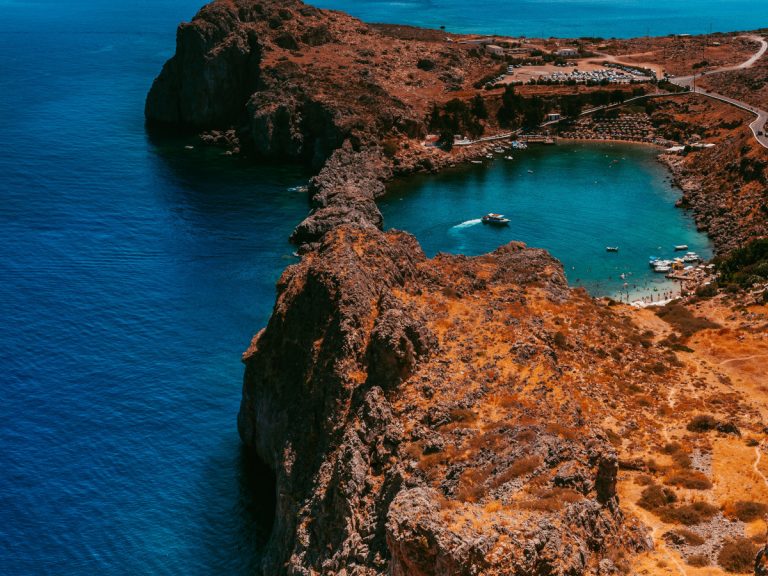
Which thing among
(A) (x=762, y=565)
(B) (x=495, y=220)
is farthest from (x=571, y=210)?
(A) (x=762, y=565)

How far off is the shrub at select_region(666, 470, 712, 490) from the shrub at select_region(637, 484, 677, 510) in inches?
60.4

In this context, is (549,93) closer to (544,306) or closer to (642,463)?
(544,306)

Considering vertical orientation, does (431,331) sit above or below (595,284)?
above

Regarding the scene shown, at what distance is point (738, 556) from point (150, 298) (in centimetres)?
7796

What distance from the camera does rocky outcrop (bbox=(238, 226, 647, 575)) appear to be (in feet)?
128

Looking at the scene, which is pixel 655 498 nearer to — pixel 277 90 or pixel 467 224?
pixel 467 224

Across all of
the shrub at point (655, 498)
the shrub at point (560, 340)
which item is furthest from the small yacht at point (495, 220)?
the shrub at point (655, 498)

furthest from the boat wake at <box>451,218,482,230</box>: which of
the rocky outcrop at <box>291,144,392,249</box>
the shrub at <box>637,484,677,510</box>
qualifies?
the shrub at <box>637,484,677,510</box>

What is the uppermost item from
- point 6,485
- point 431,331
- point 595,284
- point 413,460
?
point 431,331

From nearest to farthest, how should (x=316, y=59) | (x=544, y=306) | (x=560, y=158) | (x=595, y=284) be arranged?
(x=544, y=306) < (x=595, y=284) < (x=560, y=158) < (x=316, y=59)

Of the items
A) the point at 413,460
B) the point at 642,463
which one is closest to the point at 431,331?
the point at 413,460

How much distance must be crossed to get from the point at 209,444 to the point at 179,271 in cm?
4446

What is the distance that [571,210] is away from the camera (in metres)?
141

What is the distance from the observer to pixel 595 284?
110m
